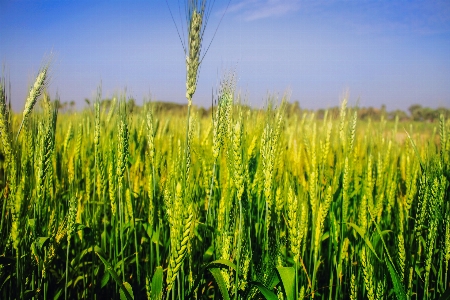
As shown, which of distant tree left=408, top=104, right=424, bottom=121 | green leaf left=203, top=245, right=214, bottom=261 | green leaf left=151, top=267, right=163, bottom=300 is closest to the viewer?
green leaf left=151, top=267, right=163, bottom=300

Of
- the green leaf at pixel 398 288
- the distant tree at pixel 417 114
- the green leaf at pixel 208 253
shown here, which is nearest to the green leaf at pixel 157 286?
the green leaf at pixel 208 253

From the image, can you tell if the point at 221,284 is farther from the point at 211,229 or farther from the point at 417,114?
the point at 417,114

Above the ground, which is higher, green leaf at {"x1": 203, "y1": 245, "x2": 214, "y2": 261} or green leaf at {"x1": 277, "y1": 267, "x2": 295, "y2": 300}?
green leaf at {"x1": 277, "y1": 267, "x2": 295, "y2": 300}

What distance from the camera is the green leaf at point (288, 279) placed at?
4.04 feet

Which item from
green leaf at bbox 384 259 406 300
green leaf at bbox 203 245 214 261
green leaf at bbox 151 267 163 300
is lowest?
green leaf at bbox 203 245 214 261

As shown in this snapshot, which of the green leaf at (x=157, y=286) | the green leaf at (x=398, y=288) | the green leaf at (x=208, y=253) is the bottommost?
the green leaf at (x=208, y=253)

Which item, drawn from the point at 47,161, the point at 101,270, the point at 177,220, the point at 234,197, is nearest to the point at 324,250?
the point at 234,197

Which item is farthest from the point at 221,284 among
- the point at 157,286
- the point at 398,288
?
the point at 398,288

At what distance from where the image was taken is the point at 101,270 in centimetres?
203

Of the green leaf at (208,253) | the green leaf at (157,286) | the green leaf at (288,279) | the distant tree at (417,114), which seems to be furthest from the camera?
the distant tree at (417,114)

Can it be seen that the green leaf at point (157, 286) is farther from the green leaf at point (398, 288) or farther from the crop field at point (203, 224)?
the green leaf at point (398, 288)

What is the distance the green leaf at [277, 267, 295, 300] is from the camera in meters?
1.23

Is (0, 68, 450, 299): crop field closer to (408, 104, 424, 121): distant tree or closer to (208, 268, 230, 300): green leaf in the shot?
(208, 268, 230, 300): green leaf

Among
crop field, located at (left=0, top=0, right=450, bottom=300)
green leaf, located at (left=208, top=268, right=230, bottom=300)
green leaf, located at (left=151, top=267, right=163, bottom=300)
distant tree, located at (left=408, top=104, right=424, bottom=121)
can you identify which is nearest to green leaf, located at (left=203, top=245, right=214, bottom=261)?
crop field, located at (left=0, top=0, right=450, bottom=300)
